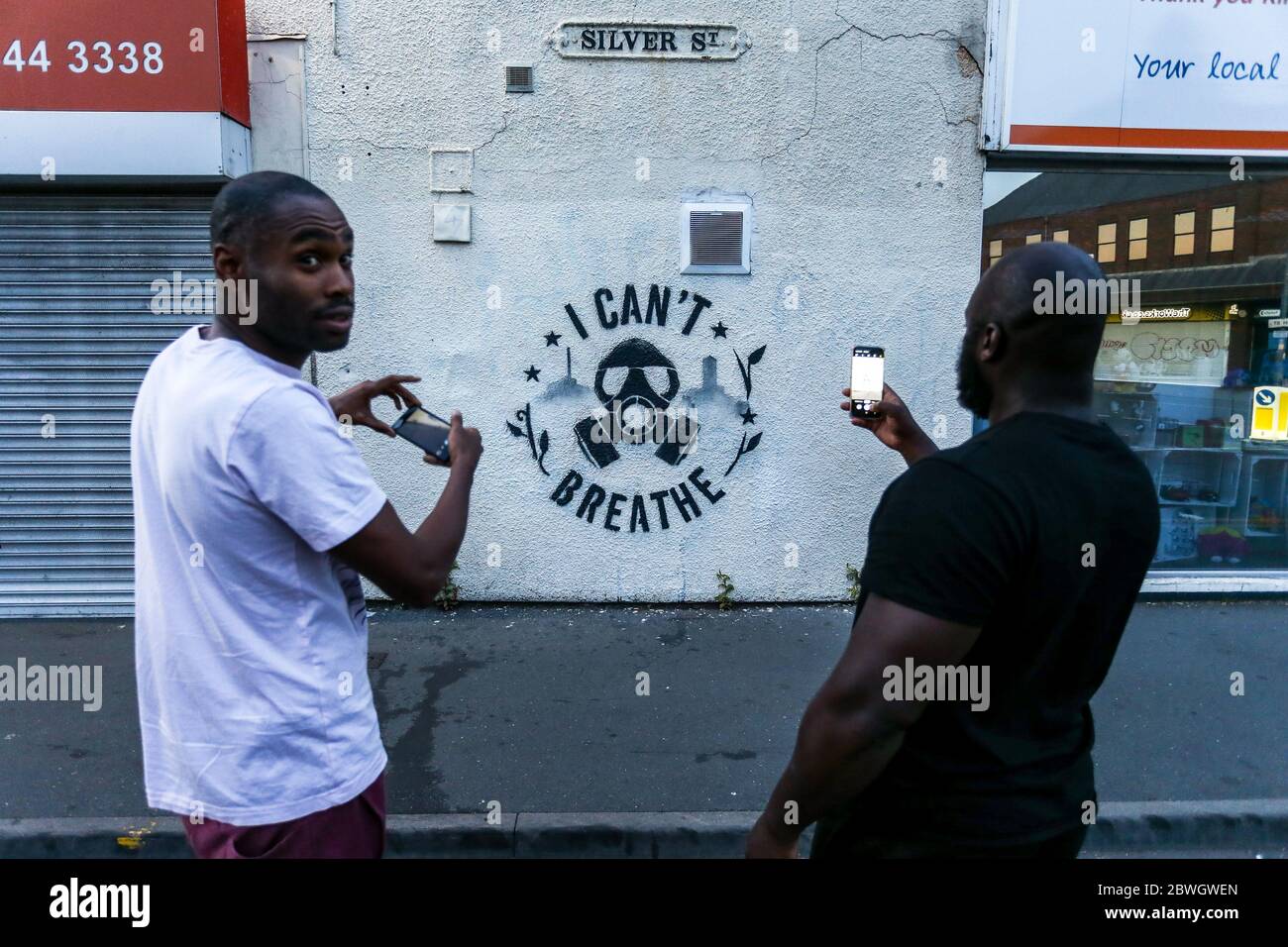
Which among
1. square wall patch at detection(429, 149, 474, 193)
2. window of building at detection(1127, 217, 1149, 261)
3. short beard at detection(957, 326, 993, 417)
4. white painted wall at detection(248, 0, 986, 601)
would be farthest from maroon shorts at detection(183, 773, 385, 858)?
window of building at detection(1127, 217, 1149, 261)

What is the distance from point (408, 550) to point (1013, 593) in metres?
1.05

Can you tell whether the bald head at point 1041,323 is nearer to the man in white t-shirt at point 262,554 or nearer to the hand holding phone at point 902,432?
the hand holding phone at point 902,432

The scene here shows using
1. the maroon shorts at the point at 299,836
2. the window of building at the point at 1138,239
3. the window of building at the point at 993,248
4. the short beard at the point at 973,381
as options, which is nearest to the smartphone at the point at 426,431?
the maroon shorts at the point at 299,836

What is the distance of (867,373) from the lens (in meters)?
2.86

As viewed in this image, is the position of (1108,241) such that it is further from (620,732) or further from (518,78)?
(620,732)

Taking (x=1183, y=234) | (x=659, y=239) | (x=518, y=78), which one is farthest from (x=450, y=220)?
(x=1183, y=234)

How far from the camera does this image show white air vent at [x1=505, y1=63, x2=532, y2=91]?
18.9ft

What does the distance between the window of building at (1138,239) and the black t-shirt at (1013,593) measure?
5.53 metres

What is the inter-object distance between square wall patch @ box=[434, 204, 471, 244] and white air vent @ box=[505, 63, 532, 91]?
2.69ft

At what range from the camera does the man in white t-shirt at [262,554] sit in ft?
5.17

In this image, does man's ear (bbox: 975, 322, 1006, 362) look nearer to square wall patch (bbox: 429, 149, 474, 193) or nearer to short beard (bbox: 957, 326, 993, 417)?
short beard (bbox: 957, 326, 993, 417)

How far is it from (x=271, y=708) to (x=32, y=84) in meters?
5.35

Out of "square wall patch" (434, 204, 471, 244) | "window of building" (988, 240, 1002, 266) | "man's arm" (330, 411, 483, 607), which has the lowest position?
"man's arm" (330, 411, 483, 607)
